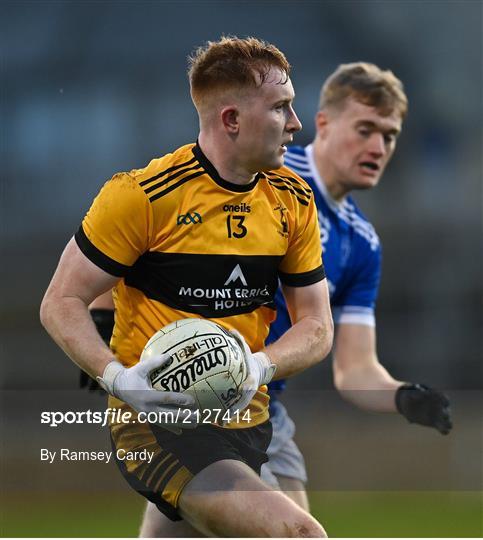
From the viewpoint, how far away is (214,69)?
358 cm

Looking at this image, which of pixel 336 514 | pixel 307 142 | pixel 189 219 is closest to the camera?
pixel 189 219

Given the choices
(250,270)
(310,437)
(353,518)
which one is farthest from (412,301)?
(250,270)

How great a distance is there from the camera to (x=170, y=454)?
11.6 ft

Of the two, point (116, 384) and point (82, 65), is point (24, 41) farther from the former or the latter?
point (116, 384)

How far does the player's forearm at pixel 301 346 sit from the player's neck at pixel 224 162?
57 cm

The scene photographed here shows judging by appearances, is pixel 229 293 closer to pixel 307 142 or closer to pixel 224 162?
pixel 224 162

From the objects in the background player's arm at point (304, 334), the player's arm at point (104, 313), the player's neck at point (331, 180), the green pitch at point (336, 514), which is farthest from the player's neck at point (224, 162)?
the green pitch at point (336, 514)

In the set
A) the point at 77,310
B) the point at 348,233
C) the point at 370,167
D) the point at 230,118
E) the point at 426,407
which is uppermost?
the point at 230,118

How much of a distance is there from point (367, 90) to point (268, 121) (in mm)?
2001

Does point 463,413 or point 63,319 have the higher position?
point 63,319

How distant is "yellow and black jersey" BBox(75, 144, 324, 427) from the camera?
3.47 m

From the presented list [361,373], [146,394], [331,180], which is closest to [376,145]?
[331,180]

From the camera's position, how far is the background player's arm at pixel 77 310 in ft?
11.2

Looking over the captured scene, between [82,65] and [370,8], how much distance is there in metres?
3.49
